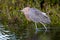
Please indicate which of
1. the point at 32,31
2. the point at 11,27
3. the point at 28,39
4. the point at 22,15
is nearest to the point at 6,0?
the point at 22,15

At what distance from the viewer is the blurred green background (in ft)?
38.9

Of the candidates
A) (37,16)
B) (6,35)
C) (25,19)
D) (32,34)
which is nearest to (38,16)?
(37,16)

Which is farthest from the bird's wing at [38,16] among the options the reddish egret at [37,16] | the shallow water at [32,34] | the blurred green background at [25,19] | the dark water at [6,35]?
the dark water at [6,35]

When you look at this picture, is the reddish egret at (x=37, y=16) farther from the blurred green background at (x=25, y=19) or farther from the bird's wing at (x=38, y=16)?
the blurred green background at (x=25, y=19)

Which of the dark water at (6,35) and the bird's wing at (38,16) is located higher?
the bird's wing at (38,16)

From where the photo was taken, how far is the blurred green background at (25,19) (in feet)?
38.9

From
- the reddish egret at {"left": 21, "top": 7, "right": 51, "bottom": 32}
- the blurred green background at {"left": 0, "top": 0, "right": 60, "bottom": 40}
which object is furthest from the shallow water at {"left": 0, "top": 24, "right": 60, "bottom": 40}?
the reddish egret at {"left": 21, "top": 7, "right": 51, "bottom": 32}

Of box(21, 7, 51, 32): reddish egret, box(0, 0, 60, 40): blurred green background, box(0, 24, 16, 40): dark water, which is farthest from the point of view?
box(21, 7, 51, 32): reddish egret

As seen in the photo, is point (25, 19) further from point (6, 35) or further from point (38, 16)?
point (6, 35)

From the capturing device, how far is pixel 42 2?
56.9ft

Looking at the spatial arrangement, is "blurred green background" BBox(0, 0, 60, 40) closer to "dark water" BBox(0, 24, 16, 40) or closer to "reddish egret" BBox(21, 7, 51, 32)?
"dark water" BBox(0, 24, 16, 40)

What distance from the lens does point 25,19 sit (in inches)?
599

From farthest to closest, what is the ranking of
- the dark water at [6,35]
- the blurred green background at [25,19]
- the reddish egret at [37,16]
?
the reddish egret at [37,16]
the blurred green background at [25,19]
the dark water at [6,35]

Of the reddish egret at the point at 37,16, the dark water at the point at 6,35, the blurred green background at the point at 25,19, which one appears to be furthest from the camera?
the reddish egret at the point at 37,16
